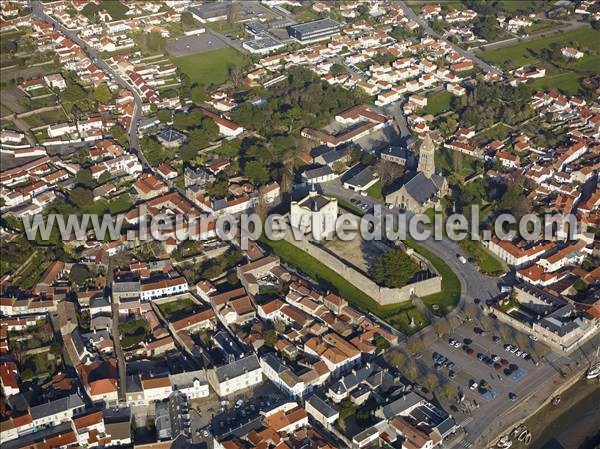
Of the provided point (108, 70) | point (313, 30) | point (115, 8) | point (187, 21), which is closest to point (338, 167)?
point (108, 70)

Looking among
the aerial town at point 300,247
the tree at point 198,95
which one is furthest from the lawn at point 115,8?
the tree at point 198,95

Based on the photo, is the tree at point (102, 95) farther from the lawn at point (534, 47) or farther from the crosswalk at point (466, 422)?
the crosswalk at point (466, 422)

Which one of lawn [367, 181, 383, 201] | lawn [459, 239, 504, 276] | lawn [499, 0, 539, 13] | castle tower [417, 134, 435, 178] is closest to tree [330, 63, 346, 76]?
lawn [367, 181, 383, 201]

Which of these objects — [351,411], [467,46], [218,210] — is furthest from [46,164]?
[467,46]

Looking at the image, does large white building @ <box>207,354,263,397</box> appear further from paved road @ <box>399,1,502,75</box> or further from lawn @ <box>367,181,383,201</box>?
paved road @ <box>399,1,502,75</box>

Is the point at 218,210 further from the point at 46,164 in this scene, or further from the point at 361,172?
the point at 46,164

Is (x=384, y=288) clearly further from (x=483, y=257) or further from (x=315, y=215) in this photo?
(x=483, y=257)
